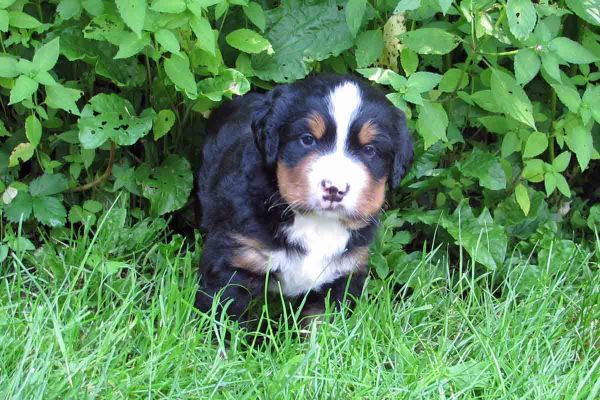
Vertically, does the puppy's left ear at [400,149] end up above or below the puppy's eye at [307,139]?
below

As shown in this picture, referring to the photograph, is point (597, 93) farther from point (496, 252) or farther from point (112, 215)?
point (112, 215)

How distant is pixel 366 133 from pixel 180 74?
34.8 inches

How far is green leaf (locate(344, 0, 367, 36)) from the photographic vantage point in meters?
4.00

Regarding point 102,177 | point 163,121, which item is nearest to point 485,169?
point 163,121

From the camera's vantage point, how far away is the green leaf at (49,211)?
14.3 feet

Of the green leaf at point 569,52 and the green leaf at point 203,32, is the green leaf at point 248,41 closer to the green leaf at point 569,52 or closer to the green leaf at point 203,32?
the green leaf at point 203,32

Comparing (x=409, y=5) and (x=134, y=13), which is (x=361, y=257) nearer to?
(x=409, y=5)

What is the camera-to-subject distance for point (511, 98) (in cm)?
415

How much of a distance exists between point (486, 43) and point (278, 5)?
3.83ft

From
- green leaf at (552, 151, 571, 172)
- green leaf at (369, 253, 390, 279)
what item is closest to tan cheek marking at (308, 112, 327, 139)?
green leaf at (369, 253, 390, 279)

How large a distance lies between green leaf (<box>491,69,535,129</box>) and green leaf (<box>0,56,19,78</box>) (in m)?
2.14

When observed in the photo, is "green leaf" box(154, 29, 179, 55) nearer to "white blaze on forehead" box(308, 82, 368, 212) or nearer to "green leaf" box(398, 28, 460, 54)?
"white blaze on forehead" box(308, 82, 368, 212)

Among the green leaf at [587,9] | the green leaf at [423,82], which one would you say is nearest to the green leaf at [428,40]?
the green leaf at [423,82]

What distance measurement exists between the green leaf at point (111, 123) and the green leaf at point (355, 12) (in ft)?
3.47
